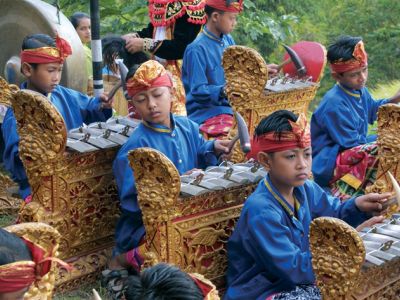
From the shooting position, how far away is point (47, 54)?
5.37 m

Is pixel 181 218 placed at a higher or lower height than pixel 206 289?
lower

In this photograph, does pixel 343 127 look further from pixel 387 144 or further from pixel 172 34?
pixel 172 34

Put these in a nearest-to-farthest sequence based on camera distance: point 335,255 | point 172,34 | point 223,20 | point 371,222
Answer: point 335,255
point 371,222
point 223,20
point 172,34

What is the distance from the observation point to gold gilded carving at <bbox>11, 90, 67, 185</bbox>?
15.4 ft

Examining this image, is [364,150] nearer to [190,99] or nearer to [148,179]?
[190,99]

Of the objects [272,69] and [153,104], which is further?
[272,69]

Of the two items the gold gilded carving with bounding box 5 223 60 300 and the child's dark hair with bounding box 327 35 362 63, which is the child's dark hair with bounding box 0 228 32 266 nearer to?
the gold gilded carving with bounding box 5 223 60 300

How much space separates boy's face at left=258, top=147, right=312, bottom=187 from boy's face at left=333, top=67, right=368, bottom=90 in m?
2.09

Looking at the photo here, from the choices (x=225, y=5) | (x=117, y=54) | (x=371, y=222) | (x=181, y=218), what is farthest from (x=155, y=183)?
(x=117, y=54)

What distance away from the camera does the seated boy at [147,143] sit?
15.9 ft

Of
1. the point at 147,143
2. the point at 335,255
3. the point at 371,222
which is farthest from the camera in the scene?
the point at 147,143

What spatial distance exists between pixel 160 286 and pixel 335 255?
1.25m

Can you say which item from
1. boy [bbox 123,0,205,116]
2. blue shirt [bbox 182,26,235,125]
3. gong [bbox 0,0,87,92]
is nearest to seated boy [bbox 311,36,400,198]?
blue shirt [bbox 182,26,235,125]

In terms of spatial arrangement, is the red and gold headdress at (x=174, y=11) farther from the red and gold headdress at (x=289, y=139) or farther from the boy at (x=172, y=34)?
the red and gold headdress at (x=289, y=139)
